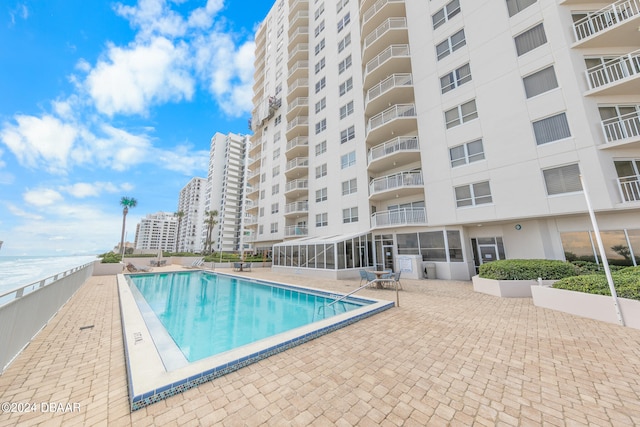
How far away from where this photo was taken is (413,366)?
3.69 metres

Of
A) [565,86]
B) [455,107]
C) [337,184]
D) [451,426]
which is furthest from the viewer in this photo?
[337,184]

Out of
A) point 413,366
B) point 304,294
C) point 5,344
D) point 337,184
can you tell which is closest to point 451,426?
point 413,366

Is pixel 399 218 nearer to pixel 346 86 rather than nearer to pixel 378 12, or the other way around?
pixel 346 86

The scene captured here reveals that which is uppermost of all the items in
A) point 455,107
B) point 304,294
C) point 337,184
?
point 455,107

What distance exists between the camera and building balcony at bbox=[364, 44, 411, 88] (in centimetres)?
1695

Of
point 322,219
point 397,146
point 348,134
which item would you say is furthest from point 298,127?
point 397,146

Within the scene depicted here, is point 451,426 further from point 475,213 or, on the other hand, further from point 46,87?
point 46,87

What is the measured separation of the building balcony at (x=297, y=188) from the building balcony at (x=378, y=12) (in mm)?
14770

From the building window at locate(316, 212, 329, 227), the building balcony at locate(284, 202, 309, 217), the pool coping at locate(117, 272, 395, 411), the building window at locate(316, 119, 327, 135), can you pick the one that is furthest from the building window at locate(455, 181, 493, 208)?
the building window at locate(316, 119, 327, 135)

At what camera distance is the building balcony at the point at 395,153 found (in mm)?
15906

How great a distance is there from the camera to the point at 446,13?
607 inches

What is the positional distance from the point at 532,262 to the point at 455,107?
409 inches

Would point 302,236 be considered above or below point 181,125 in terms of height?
below

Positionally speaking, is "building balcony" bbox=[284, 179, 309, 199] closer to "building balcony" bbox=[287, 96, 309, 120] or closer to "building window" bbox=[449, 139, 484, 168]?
"building balcony" bbox=[287, 96, 309, 120]
